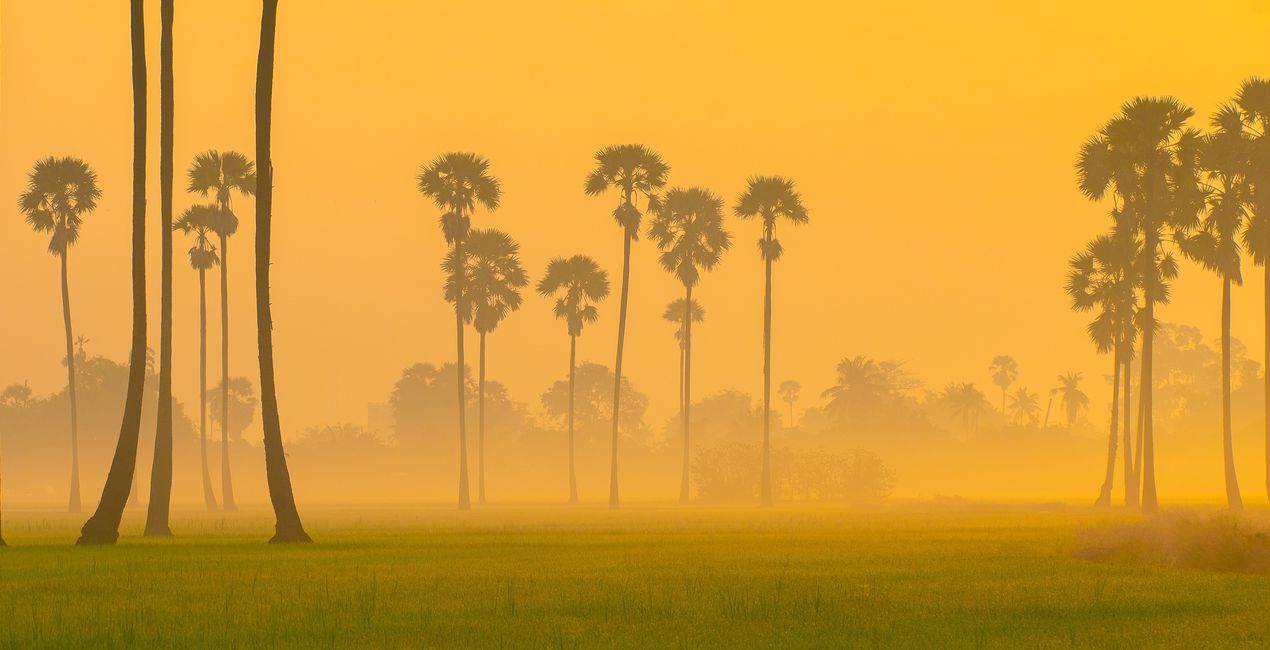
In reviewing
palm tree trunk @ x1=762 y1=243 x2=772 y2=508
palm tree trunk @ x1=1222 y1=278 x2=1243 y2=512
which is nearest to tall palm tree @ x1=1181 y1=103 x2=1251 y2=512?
palm tree trunk @ x1=1222 y1=278 x2=1243 y2=512

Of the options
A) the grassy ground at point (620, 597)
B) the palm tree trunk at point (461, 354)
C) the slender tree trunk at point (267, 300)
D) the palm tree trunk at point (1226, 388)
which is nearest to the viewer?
the grassy ground at point (620, 597)

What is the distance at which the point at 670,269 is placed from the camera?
10906 cm

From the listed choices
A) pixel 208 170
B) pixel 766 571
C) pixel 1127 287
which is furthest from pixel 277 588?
pixel 208 170

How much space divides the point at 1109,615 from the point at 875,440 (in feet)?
524

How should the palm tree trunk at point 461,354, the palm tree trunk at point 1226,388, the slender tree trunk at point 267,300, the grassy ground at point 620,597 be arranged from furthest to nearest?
the palm tree trunk at point 461,354 < the palm tree trunk at point 1226,388 < the slender tree trunk at point 267,300 < the grassy ground at point 620,597

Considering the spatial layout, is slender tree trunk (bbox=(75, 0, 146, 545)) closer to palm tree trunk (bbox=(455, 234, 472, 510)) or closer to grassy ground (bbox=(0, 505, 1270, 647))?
grassy ground (bbox=(0, 505, 1270, 647))

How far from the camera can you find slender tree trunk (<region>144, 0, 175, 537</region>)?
45844mm

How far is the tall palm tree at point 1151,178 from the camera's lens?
71.3 metres

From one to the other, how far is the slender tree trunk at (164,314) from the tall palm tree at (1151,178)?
4317 cm

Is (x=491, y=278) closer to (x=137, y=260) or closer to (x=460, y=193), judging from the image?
(x=460, y=193)

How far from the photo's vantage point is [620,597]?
73.6 feet

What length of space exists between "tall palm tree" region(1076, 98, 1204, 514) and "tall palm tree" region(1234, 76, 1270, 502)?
7.48 ft

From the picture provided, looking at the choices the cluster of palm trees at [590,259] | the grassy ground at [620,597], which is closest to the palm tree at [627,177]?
the cluster of palm trees at [590,259]

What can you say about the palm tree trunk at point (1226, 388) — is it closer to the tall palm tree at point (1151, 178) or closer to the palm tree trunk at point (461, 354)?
the tall palm tree at point (1151, 178)
